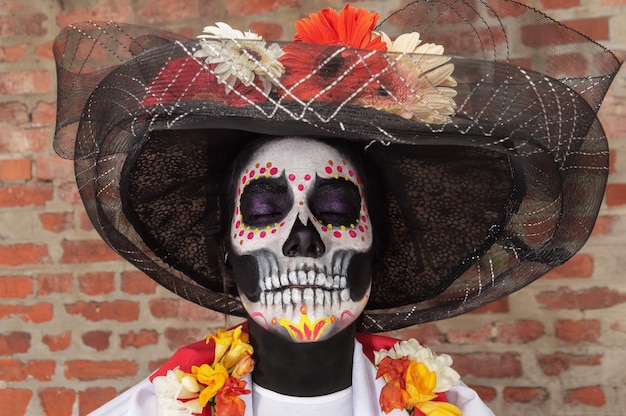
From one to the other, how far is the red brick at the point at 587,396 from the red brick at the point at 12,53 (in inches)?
74.1

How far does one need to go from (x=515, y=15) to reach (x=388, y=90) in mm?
394

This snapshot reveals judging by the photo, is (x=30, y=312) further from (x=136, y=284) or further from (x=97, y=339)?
(x=136, y=284)

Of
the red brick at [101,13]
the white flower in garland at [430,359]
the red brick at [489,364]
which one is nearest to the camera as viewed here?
the white flower in garland at [430,359]

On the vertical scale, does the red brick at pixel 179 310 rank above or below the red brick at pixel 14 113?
below

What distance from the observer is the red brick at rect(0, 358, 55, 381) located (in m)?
2.14

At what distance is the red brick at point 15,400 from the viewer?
214 centimetres

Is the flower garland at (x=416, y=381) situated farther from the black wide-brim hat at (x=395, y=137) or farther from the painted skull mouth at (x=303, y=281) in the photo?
the painted skull mouth at (x=303, y=281)

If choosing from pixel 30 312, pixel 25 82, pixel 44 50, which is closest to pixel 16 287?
pixel 30 312

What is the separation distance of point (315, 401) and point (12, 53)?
4.77 ft

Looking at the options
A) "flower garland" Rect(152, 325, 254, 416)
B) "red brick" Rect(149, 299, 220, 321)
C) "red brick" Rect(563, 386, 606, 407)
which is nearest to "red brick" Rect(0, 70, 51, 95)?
"red brick" Rect(149, 299, 220, 321)

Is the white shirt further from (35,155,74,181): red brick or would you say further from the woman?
(35,155,74,181): red brick

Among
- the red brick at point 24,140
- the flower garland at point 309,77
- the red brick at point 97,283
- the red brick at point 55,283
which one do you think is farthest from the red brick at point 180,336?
the flower garland at point 309,77

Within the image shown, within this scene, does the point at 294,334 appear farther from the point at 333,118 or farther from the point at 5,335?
the point at 5,335

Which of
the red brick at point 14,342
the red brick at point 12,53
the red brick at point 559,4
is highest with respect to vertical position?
the red brick at point 559,4
